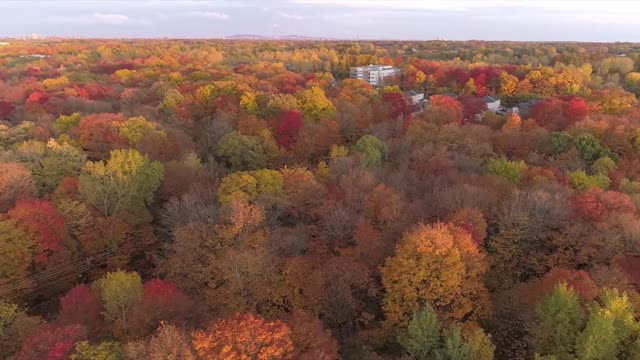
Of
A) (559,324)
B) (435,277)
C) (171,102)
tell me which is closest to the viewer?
(559,324)

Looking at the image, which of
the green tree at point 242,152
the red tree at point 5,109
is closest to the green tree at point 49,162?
the green tree at point 242,152

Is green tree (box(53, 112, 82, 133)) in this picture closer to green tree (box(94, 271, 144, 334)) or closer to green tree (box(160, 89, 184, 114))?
green tree (box(160, 89, 184, 114))

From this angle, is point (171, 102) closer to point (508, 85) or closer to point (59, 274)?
point (59, 274)

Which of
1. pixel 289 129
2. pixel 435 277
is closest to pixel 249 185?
pixel 435 277

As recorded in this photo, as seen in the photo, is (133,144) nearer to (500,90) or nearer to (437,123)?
(437,123)

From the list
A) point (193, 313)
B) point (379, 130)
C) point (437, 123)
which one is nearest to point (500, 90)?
point (437, 123)

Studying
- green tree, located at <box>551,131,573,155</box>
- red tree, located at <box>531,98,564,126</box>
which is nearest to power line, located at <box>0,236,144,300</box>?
green tree, located at <box>551,131,573,155</box>

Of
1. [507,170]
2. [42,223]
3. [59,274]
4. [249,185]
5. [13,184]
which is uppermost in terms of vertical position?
[507,170]
